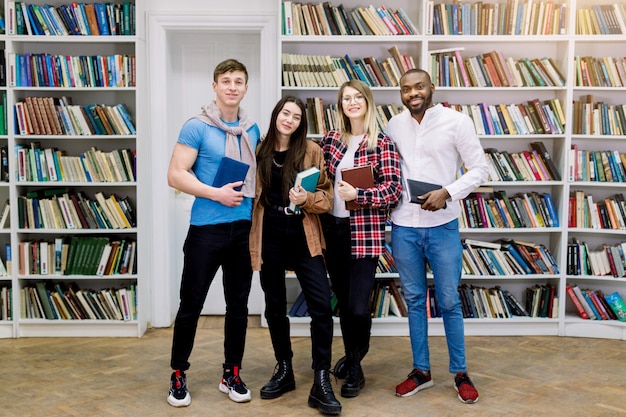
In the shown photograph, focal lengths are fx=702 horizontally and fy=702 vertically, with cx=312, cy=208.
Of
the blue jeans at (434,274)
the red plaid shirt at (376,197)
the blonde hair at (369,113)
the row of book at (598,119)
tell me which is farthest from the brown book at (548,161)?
the blonde hair at (369,113)

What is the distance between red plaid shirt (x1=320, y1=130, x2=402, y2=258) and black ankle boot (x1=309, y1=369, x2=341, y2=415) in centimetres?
64

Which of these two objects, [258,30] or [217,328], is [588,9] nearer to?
[258,30]

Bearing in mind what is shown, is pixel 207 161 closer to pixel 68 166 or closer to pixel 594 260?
pixel 68 166

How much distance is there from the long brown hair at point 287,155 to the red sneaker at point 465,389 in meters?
1.34

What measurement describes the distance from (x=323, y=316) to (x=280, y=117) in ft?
3.39

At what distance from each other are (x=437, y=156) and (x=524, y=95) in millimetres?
1949

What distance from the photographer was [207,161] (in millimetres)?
3490

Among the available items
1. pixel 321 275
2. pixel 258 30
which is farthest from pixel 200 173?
pixel 258 30

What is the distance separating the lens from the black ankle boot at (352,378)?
12.3 ft

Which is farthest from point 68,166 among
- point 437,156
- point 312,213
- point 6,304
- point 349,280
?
point 437,156

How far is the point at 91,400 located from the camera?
12.1 feet

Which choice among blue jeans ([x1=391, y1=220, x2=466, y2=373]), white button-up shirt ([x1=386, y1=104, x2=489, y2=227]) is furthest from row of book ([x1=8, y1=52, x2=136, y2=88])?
blue jeans ([x1=391, y1=220, x2=466, y2=373])

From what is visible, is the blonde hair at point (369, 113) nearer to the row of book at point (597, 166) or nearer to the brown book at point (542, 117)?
the brown book at point (542, 117)

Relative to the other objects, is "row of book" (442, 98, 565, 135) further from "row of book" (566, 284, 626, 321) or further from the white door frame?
the white door frame
